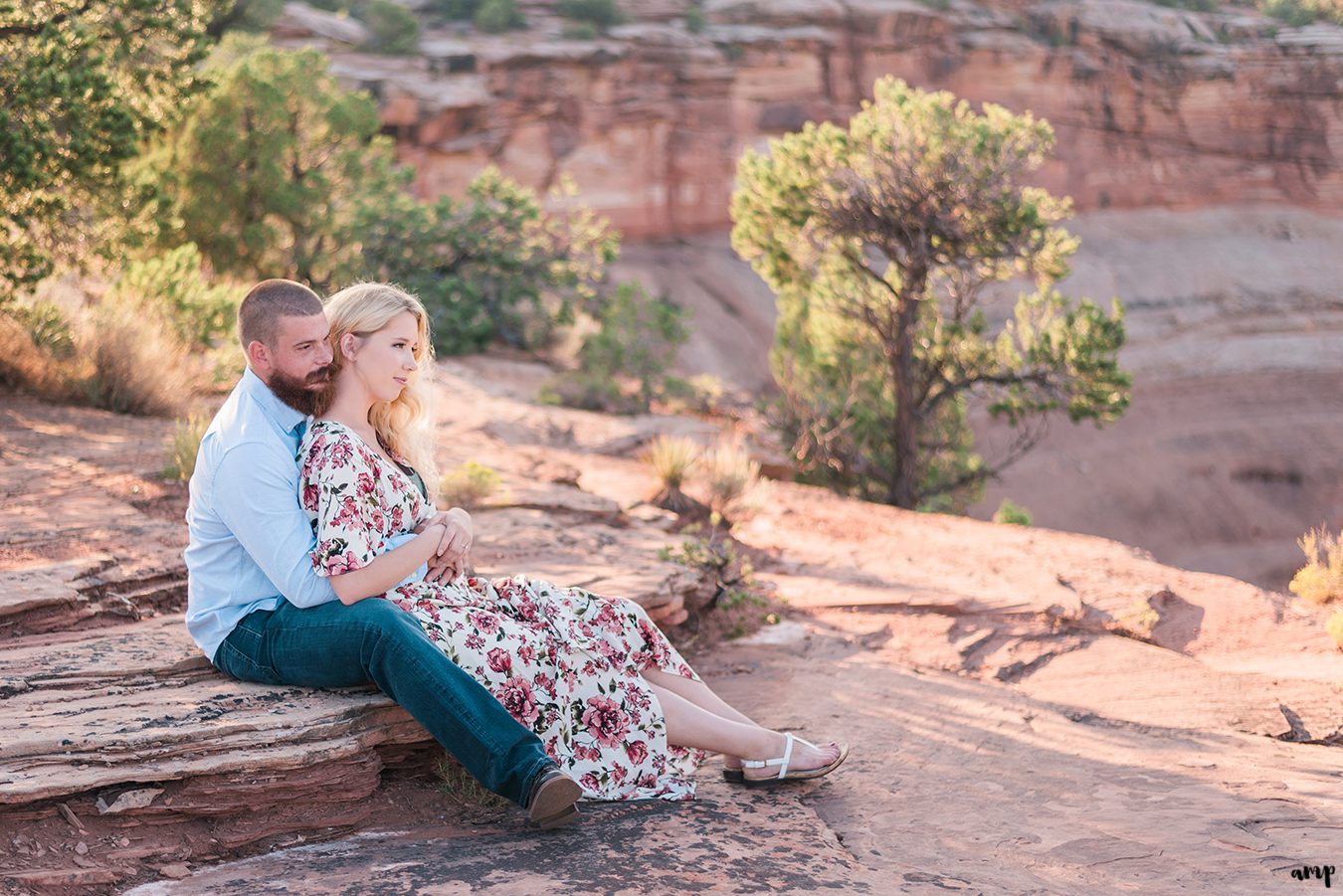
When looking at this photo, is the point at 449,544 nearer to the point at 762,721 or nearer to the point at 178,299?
the point at 762,721

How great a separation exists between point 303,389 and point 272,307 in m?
0.27

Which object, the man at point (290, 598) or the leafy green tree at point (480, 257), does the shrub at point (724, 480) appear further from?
the leafy green tree at point (480, 257)

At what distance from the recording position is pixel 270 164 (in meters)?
14.0

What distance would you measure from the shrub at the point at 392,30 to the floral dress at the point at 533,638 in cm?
2130

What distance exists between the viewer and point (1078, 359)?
11.9 metres

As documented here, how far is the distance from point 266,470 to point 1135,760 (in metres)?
3.24

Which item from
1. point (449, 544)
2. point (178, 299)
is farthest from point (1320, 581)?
point (178, 299)

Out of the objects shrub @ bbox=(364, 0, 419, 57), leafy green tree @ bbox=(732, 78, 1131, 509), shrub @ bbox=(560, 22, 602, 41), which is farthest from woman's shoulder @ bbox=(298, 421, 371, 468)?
shrub @ bbox=(560, 22, 602, 41)

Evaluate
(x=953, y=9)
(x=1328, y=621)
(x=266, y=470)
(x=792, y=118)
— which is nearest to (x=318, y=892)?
(x=266, y=470)

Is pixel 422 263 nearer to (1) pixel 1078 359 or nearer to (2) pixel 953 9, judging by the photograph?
(1) pixel 1078 359

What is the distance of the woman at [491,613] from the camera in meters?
3.47

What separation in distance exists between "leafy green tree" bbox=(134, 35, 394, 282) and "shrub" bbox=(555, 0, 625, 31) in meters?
12.0

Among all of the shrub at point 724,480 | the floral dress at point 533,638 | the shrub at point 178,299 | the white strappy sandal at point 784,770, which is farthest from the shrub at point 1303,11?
the floral dress at point 533,638

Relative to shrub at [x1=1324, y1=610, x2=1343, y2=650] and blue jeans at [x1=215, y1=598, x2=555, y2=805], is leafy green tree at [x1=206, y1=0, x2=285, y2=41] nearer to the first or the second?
blue jeans at [x1=215, y1=598, x2=555, y2=805]
